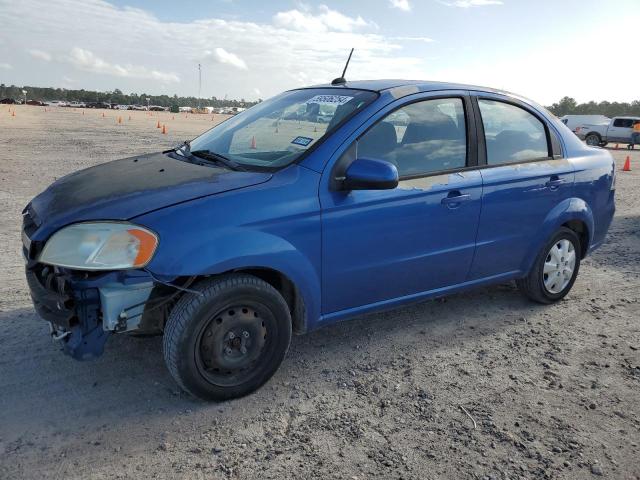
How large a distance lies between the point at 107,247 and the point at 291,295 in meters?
1.10

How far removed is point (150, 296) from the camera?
2740 millimetres

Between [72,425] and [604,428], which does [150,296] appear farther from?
[604,428]

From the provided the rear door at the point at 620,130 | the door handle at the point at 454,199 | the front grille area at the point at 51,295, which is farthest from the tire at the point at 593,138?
the front grille area at the point at 51,295

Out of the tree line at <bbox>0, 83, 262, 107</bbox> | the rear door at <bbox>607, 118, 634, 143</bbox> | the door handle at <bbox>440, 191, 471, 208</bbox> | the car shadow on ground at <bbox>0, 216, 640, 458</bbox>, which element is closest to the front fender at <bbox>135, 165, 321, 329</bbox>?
the car shadow on ground at <bbox>0, 216, 640, 458</bbox>

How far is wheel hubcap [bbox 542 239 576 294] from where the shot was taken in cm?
452

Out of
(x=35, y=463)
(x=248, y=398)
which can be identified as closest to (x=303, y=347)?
(x=248, y=398)

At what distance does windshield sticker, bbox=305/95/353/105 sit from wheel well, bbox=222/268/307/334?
1.27 metres

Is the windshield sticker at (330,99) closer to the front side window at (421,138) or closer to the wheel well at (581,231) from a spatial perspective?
the front side window at (421,138)

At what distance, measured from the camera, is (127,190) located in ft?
9.75

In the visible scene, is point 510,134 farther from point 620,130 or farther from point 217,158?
point 620,130

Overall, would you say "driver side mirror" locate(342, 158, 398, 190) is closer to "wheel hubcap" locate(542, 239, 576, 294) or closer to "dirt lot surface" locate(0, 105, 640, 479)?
"dirt lot surface" locate(0, 105, 640, 479)

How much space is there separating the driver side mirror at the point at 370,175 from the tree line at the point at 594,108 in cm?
6135

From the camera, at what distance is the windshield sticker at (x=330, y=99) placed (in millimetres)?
3626

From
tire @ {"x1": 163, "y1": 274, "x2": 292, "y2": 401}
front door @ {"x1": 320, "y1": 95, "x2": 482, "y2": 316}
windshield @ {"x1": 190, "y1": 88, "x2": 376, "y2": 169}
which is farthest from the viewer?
windshield @ {"x1": 190, "y1": 88, "x2": 376, "y2": 169}
